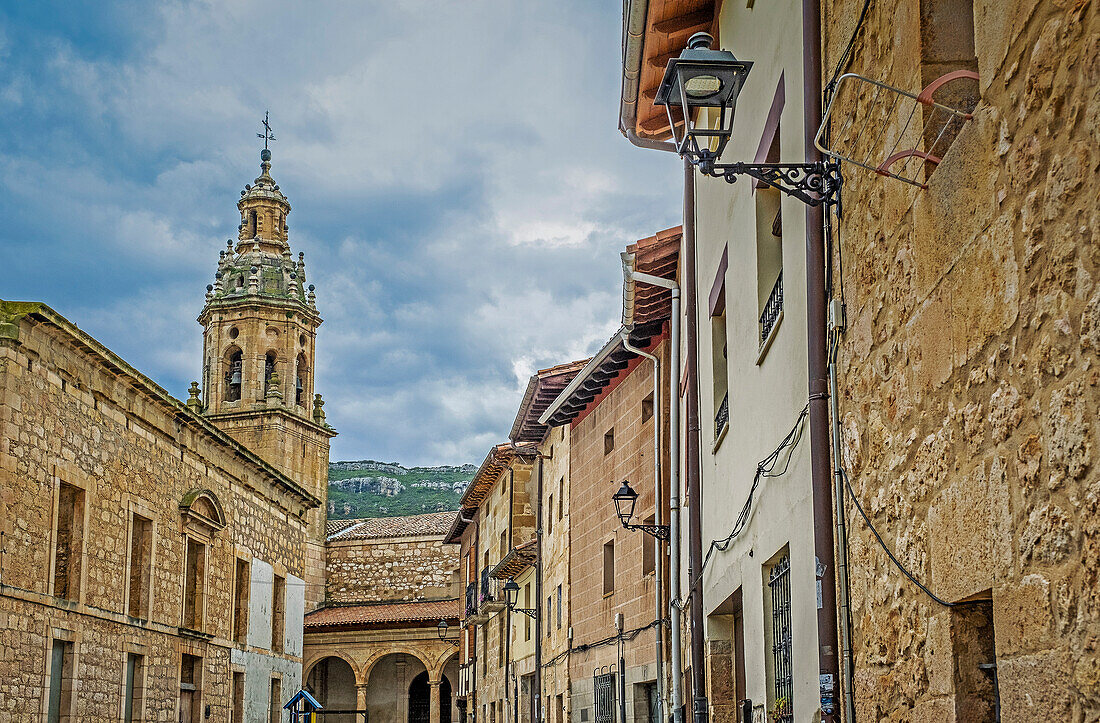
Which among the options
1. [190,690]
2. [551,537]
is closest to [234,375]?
[190,690]

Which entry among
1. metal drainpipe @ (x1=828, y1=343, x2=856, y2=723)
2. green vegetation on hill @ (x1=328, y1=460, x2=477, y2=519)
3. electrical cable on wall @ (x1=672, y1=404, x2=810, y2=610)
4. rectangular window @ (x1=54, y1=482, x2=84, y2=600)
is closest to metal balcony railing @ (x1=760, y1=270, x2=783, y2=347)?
electrical cable on wall @ (x1=672, y1=404, x2=810, y2=610)

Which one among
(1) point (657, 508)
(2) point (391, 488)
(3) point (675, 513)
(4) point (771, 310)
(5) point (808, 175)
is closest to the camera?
(5) point (808, 175)

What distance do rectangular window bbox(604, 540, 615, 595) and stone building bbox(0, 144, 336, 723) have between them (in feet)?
24.0

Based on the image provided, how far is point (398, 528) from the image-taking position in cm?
5334

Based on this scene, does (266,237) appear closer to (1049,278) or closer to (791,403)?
(791,403)

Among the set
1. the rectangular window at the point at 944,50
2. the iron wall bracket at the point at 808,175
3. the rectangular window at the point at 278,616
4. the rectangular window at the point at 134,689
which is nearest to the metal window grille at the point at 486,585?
the rectangular window at the point at 278,616

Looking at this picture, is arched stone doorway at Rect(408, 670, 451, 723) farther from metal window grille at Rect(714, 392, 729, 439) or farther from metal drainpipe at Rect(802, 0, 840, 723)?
metal drainpipe at Rect(802, 0, 840, 723)

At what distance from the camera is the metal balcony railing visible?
714cm

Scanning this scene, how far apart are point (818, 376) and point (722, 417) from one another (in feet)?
13.1

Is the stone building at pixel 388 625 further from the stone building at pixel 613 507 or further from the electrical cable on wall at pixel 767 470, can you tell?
the electrical cable on wall at pixel 767 470

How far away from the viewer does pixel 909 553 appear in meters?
4.35

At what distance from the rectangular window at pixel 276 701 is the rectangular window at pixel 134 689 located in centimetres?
798

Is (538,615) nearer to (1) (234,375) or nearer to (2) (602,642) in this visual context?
(2) (602,642)

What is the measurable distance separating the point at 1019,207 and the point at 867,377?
1.66m
